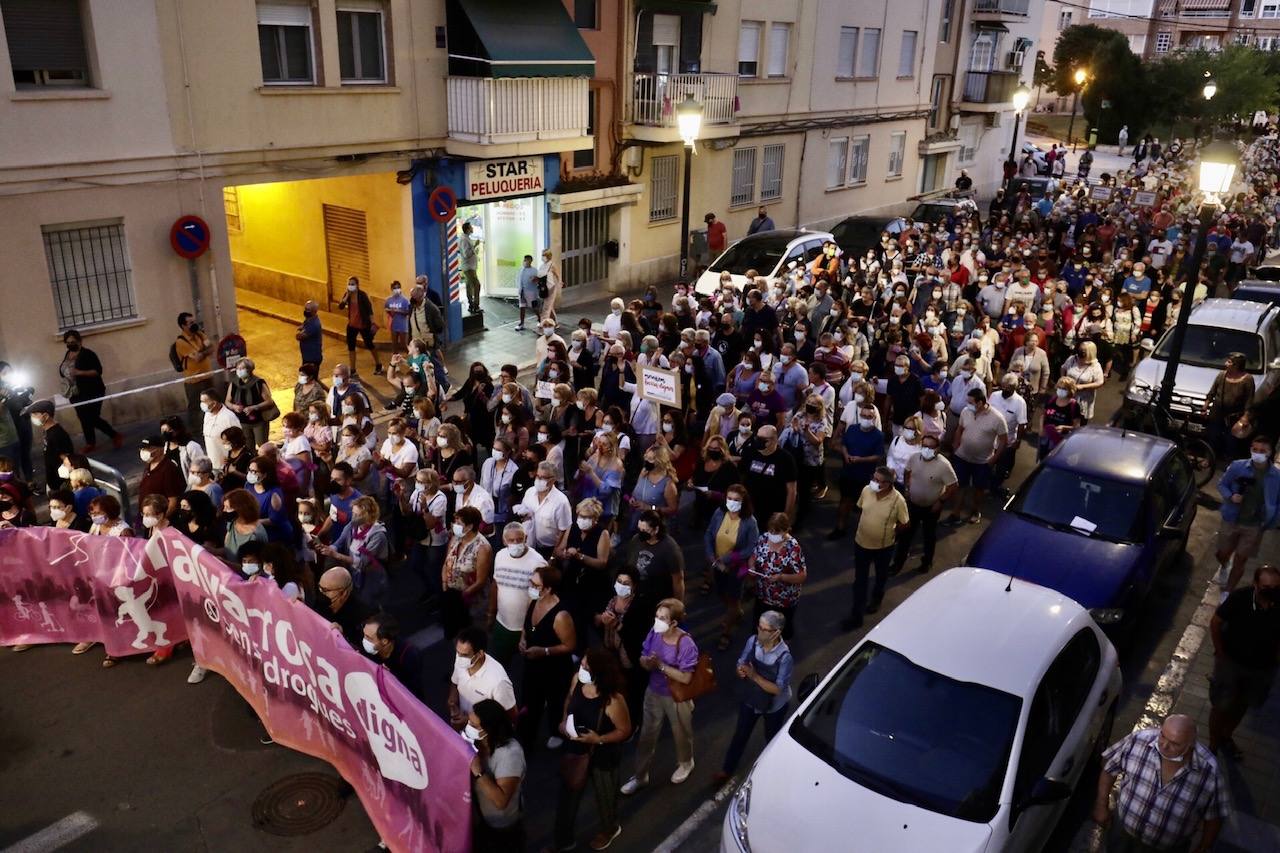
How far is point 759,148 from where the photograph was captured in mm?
25469

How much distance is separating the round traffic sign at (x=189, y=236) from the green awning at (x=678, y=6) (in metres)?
10.5

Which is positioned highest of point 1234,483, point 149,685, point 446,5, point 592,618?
point 446,5

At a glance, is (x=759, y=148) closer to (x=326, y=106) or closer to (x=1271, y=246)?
(x=326, y=106)

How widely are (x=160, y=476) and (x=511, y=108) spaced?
9818mm

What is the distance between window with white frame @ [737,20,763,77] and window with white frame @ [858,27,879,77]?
531 cm

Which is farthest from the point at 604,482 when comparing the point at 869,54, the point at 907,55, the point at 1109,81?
the point at 1109,81

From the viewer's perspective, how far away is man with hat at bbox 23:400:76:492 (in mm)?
10336

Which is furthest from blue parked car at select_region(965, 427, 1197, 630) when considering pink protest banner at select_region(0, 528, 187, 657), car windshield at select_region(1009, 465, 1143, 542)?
pink protest banner at select_region(0, 528, 187, 657)

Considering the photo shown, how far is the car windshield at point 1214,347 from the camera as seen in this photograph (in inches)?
561

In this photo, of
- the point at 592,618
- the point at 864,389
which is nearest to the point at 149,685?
the point at 592,618

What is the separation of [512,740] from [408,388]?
6.40m

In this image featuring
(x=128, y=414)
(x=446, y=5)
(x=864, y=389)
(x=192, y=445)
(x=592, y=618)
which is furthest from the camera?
(x=446, y=5)

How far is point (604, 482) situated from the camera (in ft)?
30.5

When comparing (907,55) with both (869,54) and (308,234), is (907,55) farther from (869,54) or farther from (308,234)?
(308,234)
